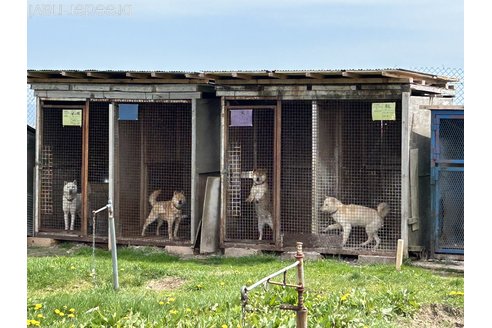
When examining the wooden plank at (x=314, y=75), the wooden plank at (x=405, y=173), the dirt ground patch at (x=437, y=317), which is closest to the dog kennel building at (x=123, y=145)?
the wooden plank at (x=314, y=75)

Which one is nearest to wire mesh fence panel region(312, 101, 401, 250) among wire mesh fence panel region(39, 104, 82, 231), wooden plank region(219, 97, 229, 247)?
wooden plank region(219, 97, 229, 247)

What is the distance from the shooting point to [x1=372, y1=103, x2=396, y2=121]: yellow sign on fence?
1221 centimetres

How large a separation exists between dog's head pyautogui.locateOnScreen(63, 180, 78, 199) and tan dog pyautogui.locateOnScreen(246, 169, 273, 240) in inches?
118

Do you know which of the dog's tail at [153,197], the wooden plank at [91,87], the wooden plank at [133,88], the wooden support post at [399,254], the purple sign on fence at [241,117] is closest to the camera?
the wooden support post at [399,254]

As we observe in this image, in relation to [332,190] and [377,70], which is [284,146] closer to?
[332,190]

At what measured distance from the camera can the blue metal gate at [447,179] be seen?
12.5 m

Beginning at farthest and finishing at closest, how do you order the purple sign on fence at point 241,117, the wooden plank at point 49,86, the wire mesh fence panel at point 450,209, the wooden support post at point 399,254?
the wooden plank at point 49,86 → the purple sign on fence at point 241,117 → the wire mesh fence panel at point 450,209 → the wooden support post at point 399,254

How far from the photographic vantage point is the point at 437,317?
8.16 meters

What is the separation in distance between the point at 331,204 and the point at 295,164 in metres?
1.07

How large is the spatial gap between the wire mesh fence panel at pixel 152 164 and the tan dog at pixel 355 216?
2.50m

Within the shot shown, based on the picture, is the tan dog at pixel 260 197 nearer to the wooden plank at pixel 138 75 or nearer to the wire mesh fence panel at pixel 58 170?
the wooden plank at pixel 138 75

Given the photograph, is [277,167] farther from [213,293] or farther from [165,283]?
[213,293]

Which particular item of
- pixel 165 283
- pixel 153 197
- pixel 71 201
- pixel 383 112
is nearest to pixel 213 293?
pixel 165 283

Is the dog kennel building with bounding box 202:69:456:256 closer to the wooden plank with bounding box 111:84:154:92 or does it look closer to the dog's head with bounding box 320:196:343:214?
the dog's head with bounding box 320:196:343:214
